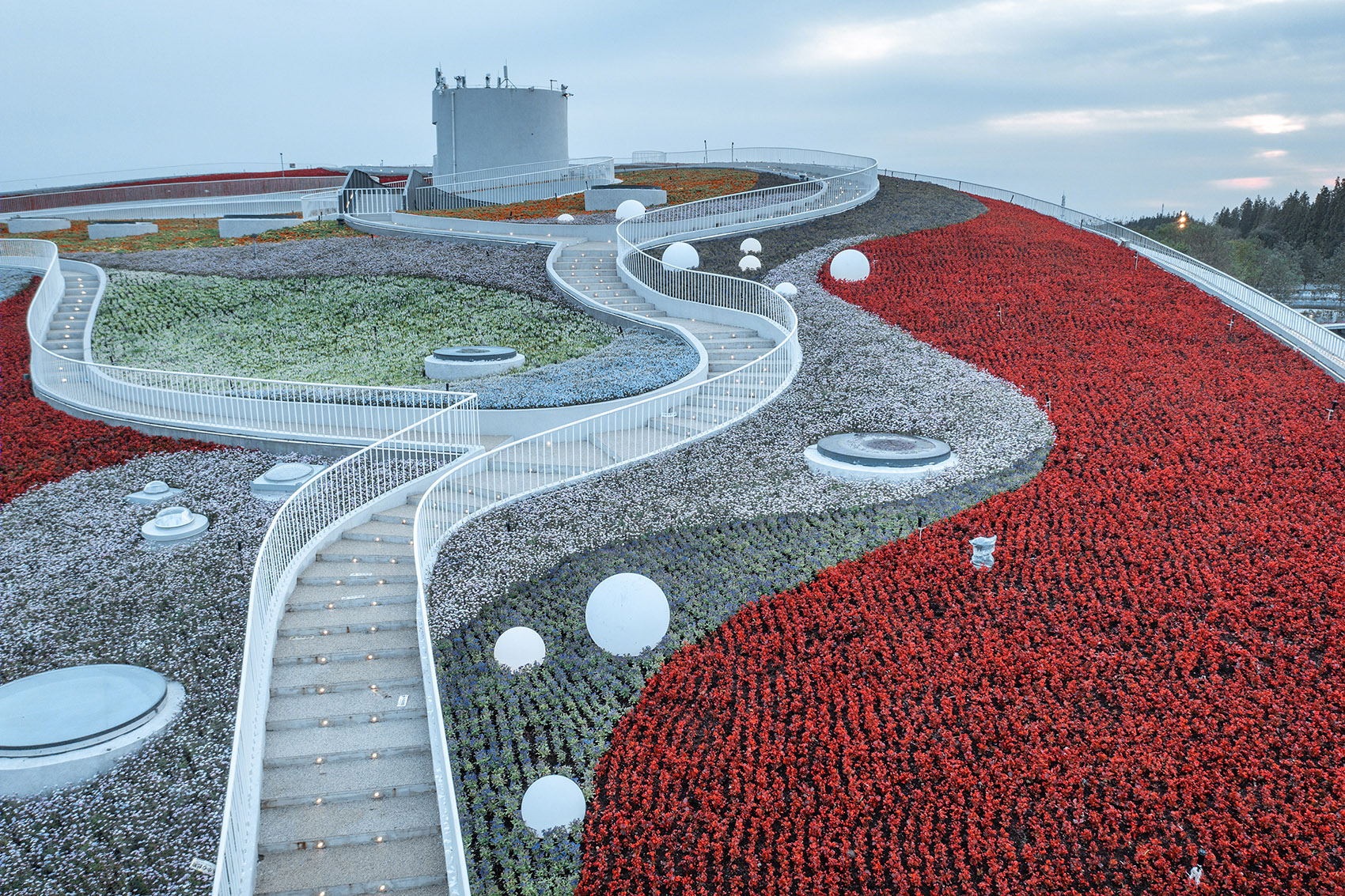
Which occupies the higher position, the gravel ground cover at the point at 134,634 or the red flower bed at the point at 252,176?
the red flower bed at the point at 252,176

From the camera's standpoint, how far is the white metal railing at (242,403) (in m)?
17.0

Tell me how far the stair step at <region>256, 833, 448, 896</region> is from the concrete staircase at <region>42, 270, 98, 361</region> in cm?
1785

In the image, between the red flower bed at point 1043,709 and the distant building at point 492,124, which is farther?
the distant building at point 492,124

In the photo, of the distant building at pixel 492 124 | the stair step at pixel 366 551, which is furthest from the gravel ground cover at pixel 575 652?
the distant building at pixel 492 124

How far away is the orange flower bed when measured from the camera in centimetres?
3744

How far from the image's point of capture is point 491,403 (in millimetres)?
17453

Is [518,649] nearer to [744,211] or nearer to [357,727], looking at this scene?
[357,727]

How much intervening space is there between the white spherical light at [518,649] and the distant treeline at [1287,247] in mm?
69750

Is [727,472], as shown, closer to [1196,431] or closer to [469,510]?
[469,510]

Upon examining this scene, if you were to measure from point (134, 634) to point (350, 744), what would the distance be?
12.8ft

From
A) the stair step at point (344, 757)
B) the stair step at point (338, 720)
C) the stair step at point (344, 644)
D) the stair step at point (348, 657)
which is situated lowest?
the stair step at point (344, 757)

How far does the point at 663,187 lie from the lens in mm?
41688

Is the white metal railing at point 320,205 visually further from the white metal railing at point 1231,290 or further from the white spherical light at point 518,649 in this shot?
the white spherical light at point 518,649

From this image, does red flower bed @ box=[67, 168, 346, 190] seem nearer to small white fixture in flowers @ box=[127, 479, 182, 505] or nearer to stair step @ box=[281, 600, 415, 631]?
small white fixture in flowers @ box=[127, 479, 182, 505]
